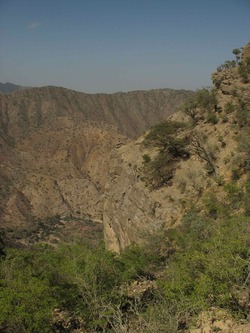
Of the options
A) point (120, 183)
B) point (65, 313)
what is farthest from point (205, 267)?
point (120, 183)

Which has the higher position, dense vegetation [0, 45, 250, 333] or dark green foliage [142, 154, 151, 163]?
dark green foliage [142, 154, 151, 163]

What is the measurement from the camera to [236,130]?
2731 centimetres

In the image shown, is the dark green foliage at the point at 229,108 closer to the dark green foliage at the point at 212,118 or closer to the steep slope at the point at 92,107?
the dark green foliage at the point at 212,118

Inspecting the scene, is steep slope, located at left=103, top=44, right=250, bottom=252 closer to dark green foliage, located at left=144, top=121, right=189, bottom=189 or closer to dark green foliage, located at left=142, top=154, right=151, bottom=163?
dark green foliage, located at left=142, top=154, right=151, bottom=163

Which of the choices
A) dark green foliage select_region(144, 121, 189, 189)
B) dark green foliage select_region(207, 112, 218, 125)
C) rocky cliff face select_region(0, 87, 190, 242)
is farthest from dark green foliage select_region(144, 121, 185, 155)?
rocky cliff face select_region(0, 87, 190, 242)

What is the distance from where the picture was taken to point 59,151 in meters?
98.3

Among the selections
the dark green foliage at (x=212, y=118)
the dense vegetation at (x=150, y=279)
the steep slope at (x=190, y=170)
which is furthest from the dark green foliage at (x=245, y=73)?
the dense vegetation at (x=150, y=279)

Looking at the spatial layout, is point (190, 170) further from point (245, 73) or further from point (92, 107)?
point (92, 107)

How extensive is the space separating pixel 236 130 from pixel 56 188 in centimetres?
6059

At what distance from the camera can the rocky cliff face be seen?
7400cm

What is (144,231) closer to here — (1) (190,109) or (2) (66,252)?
(2) (66,252)

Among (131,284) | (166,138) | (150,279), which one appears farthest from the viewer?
(166,138)

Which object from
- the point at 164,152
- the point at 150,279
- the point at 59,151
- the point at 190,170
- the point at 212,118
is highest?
the point at 212,118

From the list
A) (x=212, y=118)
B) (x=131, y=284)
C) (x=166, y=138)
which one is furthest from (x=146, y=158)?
(x=131, y=284)
